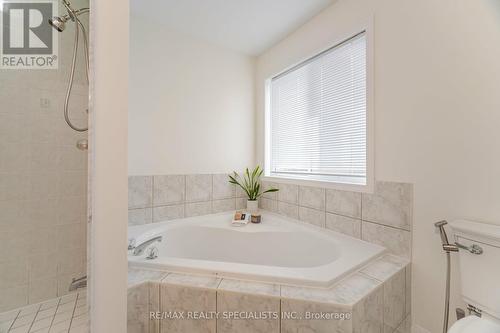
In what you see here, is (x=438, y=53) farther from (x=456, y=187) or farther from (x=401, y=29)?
(x=456, y=187)

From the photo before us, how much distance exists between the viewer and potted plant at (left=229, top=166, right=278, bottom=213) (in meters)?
2.26

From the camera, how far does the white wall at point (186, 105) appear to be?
1.85 metres

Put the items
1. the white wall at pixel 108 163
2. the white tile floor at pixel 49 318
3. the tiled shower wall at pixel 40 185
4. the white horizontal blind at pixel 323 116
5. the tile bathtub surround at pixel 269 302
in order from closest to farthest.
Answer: the white wall at pixel 108 163
the tile bathtub surround at pixel 269 302
the white tile floor at pixel 49 318
the tiled shower wall at pixel 40 185
the white horizontal blind at pixel 323 116

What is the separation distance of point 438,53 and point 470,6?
218 mm

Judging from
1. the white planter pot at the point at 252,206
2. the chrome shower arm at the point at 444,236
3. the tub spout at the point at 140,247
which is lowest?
the tub spout at the point at 140,247

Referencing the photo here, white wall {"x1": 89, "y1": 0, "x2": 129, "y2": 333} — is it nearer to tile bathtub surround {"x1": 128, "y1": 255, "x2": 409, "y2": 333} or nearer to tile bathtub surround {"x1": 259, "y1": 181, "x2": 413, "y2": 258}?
tile bathtub surround {"x1": 128, "y1": 255, "x2": 409, "y2": 333}

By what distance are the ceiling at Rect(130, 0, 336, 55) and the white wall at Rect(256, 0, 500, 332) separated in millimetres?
519

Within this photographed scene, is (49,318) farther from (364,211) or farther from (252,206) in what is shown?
(364,211)

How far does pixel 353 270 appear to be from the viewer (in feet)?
3.70

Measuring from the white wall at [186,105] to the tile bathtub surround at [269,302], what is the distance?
1151mm

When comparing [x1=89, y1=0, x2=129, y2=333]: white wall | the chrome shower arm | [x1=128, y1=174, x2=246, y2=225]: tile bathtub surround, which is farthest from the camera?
[x1=128, y1=174, x2=246, y2=225]: tile bathtub surround

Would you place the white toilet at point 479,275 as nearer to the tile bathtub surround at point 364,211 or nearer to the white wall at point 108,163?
the tile bathtub surround at point 364,211
